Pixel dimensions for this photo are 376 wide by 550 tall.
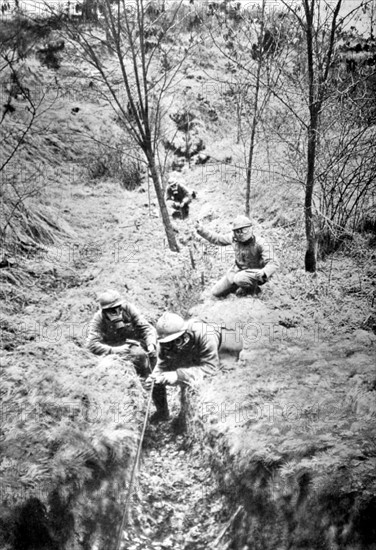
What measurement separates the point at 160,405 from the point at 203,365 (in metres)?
0.71

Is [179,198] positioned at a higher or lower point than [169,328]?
higher

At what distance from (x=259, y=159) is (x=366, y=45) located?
4146mm

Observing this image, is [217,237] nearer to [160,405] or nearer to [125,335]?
[125,335]

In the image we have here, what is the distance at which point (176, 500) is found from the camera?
354 cm

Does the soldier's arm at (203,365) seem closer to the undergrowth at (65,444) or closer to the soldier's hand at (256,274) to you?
the undergrowth at (65,444)

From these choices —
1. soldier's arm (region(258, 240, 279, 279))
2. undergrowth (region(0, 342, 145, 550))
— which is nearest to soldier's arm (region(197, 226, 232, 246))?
soldier's arm (region(258, 240, 279, 279))

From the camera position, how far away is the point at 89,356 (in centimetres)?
496

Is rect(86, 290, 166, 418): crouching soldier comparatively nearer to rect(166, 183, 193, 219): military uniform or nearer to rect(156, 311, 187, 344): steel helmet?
rect(156, 311, 187, 344): steel helmet

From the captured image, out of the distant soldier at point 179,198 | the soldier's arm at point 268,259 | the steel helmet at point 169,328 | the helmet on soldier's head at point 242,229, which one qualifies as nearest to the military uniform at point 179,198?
the distant soldier at point 179,198

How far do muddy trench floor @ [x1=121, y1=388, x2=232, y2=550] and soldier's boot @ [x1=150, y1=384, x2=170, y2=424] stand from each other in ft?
0.72

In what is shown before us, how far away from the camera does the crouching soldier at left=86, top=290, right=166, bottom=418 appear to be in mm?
5027

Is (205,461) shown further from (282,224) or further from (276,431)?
(282,224)

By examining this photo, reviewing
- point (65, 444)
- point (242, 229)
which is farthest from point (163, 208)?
point (65, 444)

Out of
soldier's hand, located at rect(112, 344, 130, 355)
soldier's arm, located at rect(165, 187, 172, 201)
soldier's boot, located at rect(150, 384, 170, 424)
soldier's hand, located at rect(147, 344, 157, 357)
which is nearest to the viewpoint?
soldier's boot, located at rect(150, 384, 170, 424)
